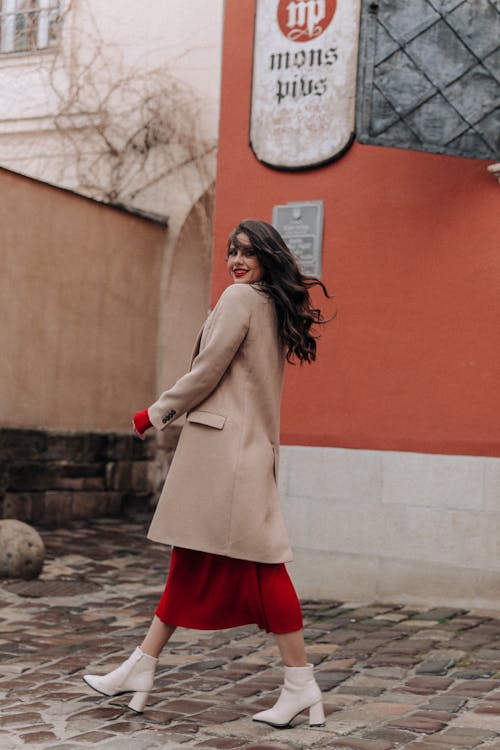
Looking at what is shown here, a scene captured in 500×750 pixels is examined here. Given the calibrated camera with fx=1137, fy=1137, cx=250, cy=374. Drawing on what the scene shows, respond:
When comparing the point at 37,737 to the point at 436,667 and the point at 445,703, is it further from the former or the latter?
the point at 436,667

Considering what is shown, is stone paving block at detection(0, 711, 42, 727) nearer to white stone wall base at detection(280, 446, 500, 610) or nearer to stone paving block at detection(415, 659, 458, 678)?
stone paving block at detection(415, 659, 458, 678)

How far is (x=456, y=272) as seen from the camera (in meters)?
6.29

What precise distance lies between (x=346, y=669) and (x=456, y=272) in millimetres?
2464

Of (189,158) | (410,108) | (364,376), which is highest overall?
(189,158)

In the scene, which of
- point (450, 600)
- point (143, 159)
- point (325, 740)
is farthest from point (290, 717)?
point (143, 159)

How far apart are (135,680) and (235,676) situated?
0.83m

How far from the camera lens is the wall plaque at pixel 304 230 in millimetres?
6676

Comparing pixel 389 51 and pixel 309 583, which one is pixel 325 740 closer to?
pixel 309 583

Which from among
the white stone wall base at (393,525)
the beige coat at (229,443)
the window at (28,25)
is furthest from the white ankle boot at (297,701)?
the window at (28,25)

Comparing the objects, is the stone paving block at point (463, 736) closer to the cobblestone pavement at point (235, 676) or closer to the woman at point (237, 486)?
the cobblestone pavement at point (235, 676)

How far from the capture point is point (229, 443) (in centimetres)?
380

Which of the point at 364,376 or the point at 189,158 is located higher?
the point at 189,158

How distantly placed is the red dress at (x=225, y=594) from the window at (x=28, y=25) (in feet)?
30.7

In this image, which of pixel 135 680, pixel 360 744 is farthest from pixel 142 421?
pixel 360 744
